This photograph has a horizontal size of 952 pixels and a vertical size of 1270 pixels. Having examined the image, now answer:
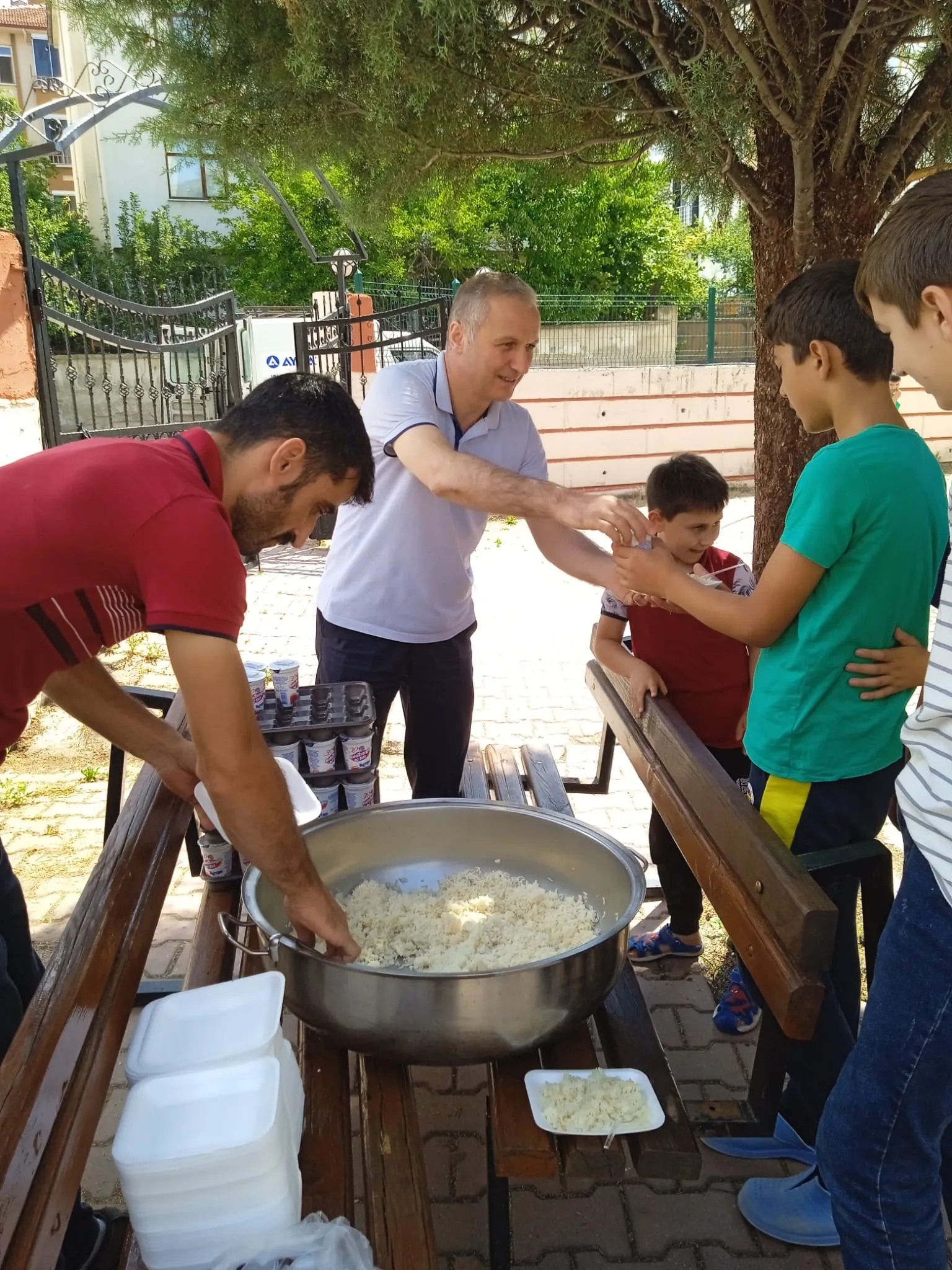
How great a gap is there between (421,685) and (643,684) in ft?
2.32

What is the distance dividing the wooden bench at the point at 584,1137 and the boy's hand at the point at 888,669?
2.67 ft

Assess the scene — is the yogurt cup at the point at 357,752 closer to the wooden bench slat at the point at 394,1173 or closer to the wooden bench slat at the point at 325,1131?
the wooden bench slat at the point at 325,1131

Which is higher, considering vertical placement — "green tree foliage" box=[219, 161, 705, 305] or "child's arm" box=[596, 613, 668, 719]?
"green tree foliage" box=[219, 161, 705, 305]

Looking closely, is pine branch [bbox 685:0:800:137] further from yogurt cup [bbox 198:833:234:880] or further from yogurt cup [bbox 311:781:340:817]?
yogurt cup [bbox 198:833:234:880]

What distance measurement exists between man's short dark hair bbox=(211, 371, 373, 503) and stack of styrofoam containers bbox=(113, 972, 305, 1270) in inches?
40.5

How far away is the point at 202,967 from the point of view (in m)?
2.12

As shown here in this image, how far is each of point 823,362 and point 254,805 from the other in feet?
4.66

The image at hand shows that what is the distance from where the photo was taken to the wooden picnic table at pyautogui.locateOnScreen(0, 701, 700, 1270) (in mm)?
1336

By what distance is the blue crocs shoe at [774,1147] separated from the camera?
2467 mm

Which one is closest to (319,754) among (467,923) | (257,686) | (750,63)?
(257,686)

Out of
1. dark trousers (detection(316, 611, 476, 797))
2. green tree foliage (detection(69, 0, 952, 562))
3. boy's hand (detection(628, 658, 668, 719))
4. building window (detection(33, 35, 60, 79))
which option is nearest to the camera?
green tree foliage (detection(69, 0, 952, 562))

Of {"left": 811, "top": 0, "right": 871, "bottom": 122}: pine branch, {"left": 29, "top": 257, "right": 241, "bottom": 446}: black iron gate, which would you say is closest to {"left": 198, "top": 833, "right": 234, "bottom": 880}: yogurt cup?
{"left": 811, "top": 0, "right": 871, "bottom": 122}: pine branch

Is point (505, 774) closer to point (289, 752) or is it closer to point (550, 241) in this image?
point (289, 752)

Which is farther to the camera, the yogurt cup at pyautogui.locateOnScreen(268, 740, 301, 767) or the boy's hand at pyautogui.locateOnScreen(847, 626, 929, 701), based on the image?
the yogurt cup at pyautogui.locateOnScreen(268, 740, 301, 767)
